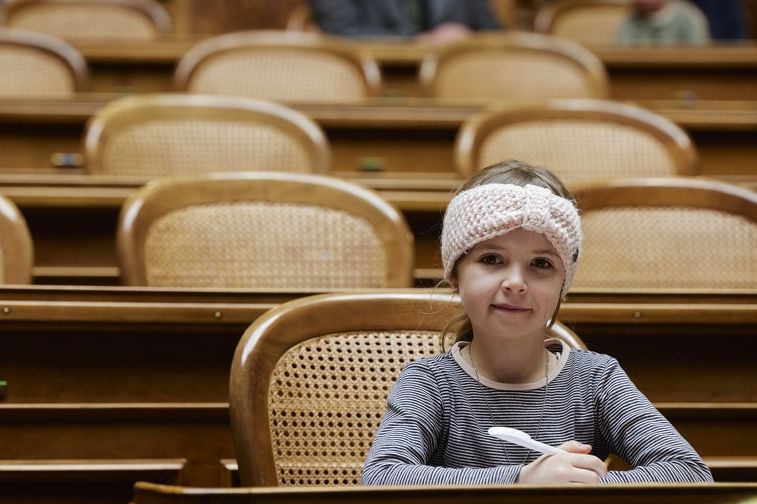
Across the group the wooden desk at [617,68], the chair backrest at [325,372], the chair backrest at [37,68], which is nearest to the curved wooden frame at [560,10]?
the wooden desk at [617,68]

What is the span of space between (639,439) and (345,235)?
2.68ft

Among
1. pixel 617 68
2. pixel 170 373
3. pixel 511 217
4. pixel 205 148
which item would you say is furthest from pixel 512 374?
pixel 617 68

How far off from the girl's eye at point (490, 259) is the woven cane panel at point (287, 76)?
1.90 meters

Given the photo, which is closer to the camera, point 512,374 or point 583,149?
point 512,374

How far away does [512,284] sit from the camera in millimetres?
1072

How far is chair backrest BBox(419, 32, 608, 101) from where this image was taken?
3115 mm

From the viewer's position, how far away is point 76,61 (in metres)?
3.09

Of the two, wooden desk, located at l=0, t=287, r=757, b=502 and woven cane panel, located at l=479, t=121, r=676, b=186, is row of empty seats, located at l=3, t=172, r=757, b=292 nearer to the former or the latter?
wooden desk, located at l=0, t=287, r=757, b=502

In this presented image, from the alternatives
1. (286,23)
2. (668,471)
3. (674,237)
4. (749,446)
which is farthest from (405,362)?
(286,23)

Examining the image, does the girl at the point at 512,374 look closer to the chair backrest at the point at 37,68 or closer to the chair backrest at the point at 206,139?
the chair backrest at the point at 206,139

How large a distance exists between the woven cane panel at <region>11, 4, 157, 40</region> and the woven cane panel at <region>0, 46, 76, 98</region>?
0.95m

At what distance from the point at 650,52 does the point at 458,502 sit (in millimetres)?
3067

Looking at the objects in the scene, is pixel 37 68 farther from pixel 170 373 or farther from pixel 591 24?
pixel 591 24

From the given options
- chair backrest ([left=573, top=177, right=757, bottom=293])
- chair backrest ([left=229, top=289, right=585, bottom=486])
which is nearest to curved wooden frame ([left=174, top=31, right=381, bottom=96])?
chair backrest ([left=573, top=177, right=757, bottom=293])
